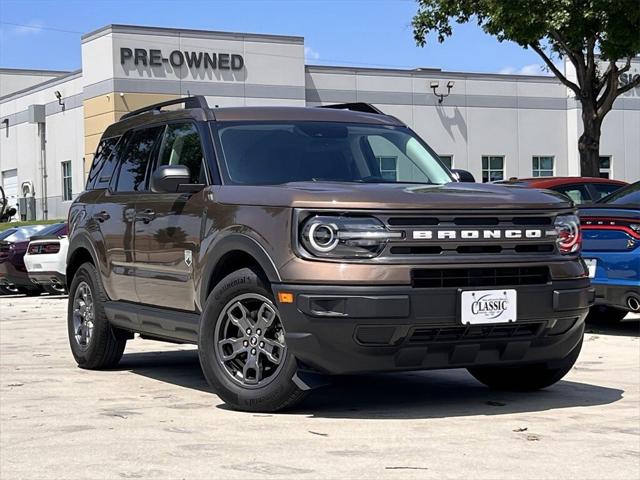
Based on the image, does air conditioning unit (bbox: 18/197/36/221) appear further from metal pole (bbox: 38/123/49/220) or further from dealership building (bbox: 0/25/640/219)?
metal pole (bbox: 38/123/49/220)

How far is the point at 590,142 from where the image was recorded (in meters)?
24.1

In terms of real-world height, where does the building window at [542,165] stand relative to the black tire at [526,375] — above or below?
above

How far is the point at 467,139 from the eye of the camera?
47.9m

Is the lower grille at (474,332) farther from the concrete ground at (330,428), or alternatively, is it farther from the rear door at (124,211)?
the rear door at (124,211)

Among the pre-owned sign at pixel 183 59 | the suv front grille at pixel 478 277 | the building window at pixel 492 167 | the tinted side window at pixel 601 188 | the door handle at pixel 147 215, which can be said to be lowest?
the suv front grille at pixel 478 277

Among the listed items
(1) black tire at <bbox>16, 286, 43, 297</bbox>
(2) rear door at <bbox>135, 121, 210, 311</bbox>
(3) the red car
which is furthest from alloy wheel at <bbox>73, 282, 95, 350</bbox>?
(1) black tire at <bbox>16, 286, 43, 297</bbox>

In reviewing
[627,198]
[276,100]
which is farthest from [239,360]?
[276,100]

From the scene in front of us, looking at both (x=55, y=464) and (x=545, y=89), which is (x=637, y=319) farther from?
(x=545, y=89)

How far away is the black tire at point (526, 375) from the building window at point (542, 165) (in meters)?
42.9

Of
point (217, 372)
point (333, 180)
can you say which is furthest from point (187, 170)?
point (217, 372)

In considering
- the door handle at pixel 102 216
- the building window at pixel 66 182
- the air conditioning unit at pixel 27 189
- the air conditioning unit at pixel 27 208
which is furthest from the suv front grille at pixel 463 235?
→ the air conditioning unit at pixel 27 189

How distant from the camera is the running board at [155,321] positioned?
7027 mm

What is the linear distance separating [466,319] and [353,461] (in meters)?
1.29

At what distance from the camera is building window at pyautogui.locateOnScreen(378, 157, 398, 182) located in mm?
7338
